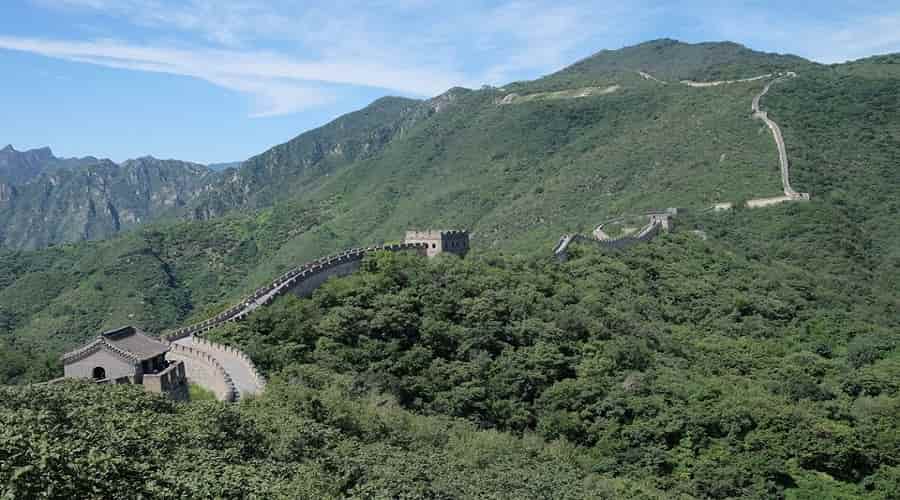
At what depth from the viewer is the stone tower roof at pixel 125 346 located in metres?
28.6

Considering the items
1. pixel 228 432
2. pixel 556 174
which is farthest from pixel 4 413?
pixel 556 174

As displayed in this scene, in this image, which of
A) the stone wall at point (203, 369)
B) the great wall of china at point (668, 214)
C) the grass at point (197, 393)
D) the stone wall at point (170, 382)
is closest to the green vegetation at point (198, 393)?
the grass at point (197, 393)

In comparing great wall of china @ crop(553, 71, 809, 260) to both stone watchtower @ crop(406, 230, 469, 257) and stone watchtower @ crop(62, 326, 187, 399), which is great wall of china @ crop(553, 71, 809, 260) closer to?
stone watchtower @ crop(406, 230, 469, 257)

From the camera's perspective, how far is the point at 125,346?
29188 millimetres

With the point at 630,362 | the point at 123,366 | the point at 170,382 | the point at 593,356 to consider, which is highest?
the point at 123,366

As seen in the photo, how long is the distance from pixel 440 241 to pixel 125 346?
27.4 m

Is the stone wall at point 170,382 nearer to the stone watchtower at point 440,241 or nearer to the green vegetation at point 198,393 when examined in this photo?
the green vegetation at point 198,393

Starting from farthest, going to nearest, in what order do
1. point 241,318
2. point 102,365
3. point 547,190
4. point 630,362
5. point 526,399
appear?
point 547,190
point 630,362
point 241,318
point 526,399
point 102,365

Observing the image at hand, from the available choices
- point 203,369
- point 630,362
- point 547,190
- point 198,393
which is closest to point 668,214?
point 547,190

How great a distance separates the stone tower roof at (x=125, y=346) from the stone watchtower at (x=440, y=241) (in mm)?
25296

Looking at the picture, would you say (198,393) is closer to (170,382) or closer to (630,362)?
(170,382)

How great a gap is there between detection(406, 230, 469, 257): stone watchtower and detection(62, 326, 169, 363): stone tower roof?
2530 cm

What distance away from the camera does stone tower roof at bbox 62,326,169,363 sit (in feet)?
93.9

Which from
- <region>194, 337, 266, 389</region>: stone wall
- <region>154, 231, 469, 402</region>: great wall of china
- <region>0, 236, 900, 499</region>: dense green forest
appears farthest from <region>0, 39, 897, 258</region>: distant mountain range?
<region>194, 337, 266, 389</region>: stone wall
